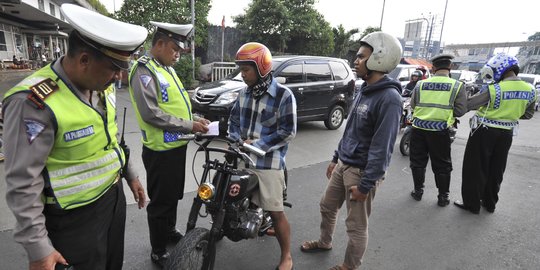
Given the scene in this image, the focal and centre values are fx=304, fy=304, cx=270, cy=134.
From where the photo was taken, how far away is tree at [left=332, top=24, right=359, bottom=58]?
22156 millimetres

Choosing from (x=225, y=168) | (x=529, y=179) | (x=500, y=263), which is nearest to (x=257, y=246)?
(x=225, y=168)

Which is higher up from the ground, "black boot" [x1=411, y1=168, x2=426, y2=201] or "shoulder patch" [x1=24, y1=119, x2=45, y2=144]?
"shoulder patch" [x1=24, y1=119, x2=45, y2=144]

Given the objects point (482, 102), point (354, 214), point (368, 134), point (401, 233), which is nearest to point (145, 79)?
point (368, 134)

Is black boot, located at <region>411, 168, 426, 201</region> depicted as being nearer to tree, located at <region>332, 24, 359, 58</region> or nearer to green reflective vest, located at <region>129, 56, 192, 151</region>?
green reflective vest, located at <region>129, 56, 192, 151</region>

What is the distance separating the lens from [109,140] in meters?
1.53

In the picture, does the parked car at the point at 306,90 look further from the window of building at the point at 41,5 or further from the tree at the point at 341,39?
the window of building at the point at 41,5

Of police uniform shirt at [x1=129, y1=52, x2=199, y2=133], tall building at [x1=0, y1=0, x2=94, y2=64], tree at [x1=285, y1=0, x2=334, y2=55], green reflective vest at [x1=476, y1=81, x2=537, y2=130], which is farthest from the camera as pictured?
tree at [x1=285, y1=0, x2=334, y2=55]

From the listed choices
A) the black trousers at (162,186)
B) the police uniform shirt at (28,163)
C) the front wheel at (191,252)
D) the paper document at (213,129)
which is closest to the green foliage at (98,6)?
the black trousers at (162,186)

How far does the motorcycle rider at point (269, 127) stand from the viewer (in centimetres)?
238

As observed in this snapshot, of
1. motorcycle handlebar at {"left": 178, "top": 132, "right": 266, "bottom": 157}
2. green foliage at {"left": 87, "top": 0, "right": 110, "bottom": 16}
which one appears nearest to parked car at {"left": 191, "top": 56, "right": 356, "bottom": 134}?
motorcycle handlebar at {"left": 178, "top": 132, "right": 266, "bottom": 157}

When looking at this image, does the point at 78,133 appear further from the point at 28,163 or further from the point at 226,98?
the point at 226,98

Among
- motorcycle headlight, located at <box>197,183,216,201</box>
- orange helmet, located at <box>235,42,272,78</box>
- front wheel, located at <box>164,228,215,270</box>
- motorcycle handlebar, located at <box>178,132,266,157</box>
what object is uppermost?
orange helmet, located at <box>235,42,272,78</box>

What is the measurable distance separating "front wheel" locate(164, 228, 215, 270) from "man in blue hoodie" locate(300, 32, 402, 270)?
3.74ft

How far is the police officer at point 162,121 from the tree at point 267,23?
54.7 ft
